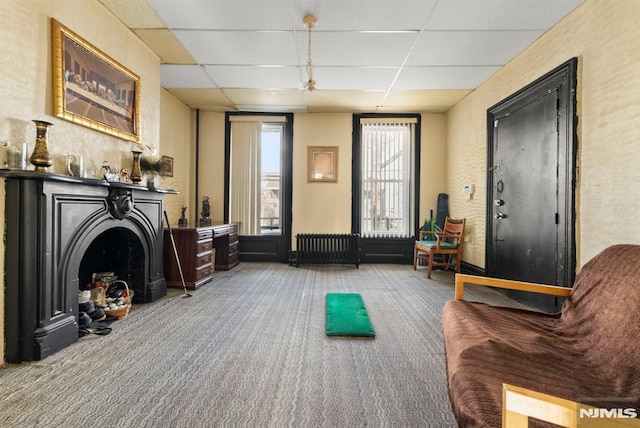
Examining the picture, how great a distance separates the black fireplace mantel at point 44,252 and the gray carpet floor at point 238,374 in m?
0.16

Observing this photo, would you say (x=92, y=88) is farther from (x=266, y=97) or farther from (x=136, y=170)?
(x=266, y=97)

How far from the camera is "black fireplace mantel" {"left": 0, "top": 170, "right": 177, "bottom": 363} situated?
2021mm

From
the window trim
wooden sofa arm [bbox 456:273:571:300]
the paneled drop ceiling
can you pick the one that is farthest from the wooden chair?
wooden sofa arm [bbox 456:273:571:300]

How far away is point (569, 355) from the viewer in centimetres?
137

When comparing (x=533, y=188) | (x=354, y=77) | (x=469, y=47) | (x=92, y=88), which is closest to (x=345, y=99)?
(x=354, y=77)

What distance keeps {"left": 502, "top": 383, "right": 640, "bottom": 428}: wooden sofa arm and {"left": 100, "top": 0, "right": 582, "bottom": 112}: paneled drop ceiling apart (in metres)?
3.06

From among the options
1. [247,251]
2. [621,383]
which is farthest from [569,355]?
[247,251]

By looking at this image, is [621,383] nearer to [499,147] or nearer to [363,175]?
[499,147]

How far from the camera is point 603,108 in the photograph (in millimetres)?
2479

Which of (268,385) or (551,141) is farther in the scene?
(551,141)

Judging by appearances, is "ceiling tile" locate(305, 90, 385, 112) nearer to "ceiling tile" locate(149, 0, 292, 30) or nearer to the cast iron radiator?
"ceiling tile" locate(149, 0, 292, 30)

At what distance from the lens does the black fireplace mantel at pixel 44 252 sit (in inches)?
79.6

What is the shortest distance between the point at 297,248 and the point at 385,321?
118 inches

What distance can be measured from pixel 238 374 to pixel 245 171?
454 centimetres
